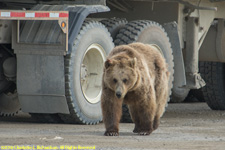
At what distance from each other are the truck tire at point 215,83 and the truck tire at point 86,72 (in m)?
4.11

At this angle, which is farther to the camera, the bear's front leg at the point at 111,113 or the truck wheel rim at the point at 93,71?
the truck wheel rim at the point at 93,71

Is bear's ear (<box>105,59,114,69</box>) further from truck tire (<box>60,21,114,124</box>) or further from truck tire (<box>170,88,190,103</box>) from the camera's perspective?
truck tire (<box>170,88,190,103</box>)

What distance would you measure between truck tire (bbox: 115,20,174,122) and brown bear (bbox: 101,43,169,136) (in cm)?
153

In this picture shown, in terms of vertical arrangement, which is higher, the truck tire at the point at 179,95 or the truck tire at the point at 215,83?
the truck tire at the point at 215,83

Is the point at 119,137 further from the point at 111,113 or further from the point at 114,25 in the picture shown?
the point at 114,25

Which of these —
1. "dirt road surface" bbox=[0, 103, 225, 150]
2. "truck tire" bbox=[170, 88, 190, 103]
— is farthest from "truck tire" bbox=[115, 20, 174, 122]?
"truck tire" bbox=[170, 88, 190, 103]

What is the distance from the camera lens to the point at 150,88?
8945 mm

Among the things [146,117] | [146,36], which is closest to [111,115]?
[146,117]

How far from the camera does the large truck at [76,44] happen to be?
9.65m

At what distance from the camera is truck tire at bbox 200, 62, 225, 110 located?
14242 millimetres

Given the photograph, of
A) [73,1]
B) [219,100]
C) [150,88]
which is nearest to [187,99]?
[219,100]

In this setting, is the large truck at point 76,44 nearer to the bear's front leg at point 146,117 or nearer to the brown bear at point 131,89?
the brown bear at point 131,89

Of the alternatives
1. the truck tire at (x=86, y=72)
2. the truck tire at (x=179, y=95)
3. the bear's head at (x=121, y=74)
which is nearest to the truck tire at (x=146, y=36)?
the truck tire at (x=86, y=72)

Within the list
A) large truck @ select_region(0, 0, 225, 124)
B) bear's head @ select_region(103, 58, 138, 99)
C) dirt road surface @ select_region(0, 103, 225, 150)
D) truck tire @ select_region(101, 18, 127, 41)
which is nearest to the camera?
dirt road surface @ select_region(0, 103, 225, 150)
